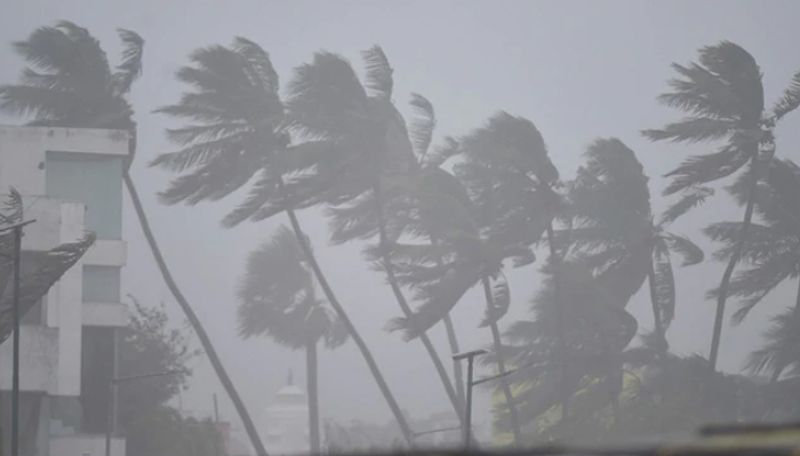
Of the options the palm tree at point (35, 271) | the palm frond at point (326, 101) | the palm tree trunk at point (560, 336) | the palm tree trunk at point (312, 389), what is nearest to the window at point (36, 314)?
the palm frond at point (326, 101)

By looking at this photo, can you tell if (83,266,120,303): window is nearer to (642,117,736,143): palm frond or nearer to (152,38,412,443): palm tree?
→ (152,38,412,443): palm tree

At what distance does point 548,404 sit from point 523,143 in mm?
9749

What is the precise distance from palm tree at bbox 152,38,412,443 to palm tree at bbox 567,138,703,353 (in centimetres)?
961

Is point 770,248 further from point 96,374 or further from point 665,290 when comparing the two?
point 96,374

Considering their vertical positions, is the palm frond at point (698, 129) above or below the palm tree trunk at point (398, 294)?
above

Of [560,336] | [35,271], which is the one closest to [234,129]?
[560,336]

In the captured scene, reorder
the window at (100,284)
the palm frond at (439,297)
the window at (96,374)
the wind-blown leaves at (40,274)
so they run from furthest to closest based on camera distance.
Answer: the window at (100,284)
the window at (96,374)
the palm frond at (439,297)
the wind-blown leaves at (40,274)

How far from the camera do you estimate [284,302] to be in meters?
69.2

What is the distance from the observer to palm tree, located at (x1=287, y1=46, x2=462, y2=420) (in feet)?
176

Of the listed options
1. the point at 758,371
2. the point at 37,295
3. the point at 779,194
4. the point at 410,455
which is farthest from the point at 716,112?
the point at 410,455

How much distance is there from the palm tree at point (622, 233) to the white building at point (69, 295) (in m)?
17.3

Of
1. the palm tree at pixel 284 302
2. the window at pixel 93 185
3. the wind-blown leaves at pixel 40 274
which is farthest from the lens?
the palm tree at pixel 284 302

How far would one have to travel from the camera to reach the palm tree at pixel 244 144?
53.0 meters

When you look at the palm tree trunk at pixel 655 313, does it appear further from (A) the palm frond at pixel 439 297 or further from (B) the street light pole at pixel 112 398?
(B) the street light pole at pixel 112 398
